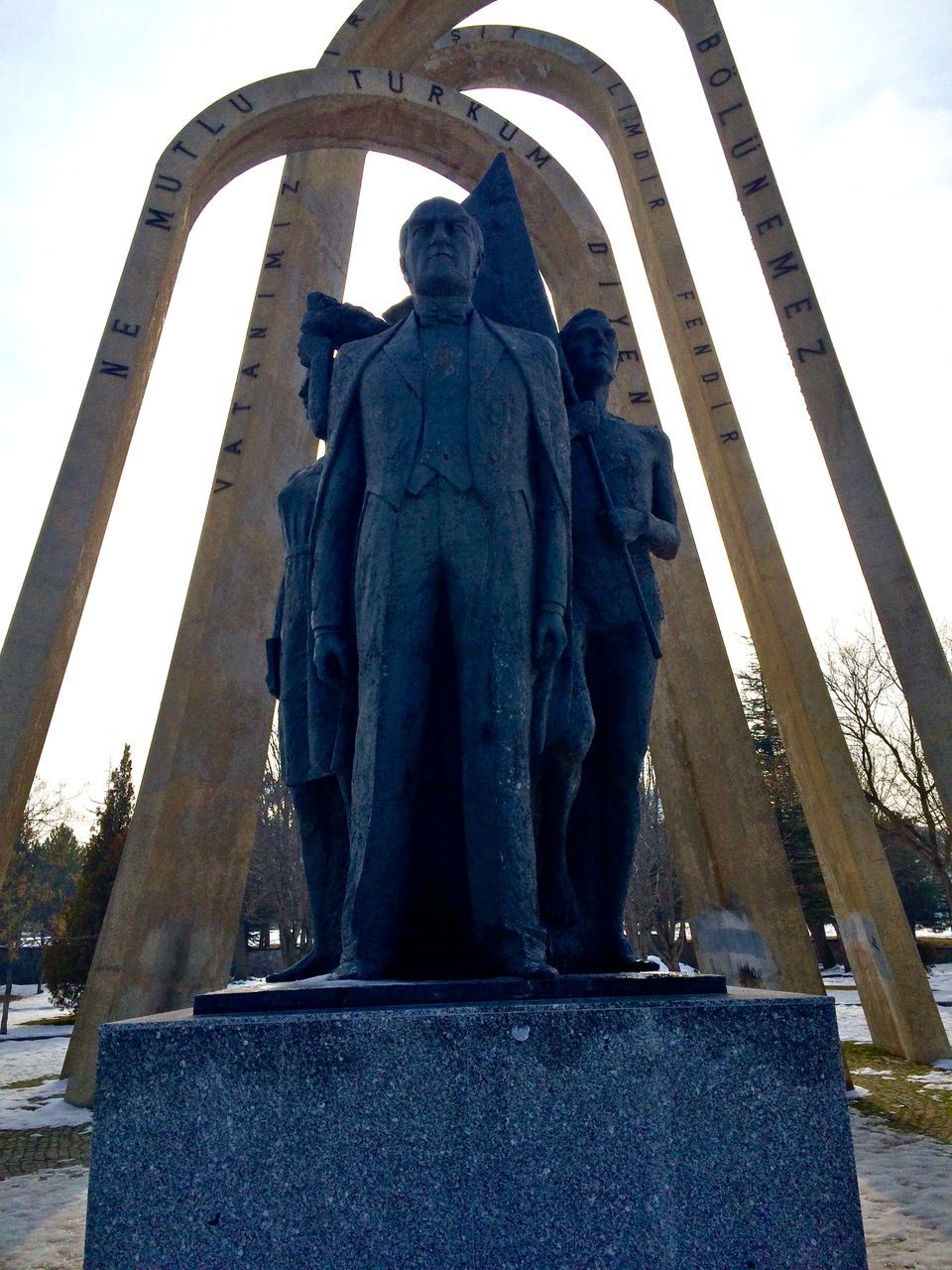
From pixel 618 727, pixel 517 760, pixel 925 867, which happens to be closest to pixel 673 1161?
pixel 517 760

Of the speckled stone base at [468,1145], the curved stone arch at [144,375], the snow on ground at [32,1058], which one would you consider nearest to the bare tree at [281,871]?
the snow on ground at [32,1058]

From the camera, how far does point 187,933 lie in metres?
8.92

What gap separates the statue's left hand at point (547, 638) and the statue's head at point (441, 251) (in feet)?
4.03

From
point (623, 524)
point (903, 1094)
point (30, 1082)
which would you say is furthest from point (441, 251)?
point (30, 1082)

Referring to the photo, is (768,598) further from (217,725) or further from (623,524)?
(623,524)

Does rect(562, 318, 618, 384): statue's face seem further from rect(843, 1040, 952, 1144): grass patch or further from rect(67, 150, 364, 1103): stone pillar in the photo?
rect(67, 150, 364, 1103): stone pillar

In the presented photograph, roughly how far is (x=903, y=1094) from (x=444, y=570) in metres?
7.88

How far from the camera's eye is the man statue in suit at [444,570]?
2.78 metres

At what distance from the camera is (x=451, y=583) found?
2988 millimetres

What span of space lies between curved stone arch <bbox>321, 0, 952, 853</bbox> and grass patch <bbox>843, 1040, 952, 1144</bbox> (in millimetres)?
2498

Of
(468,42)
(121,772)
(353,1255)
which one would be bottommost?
(353,1255)

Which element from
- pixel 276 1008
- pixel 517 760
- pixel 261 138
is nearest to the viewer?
pixel 276 1008

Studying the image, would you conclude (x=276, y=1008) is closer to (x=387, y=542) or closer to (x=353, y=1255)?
(x=353, y=1255)

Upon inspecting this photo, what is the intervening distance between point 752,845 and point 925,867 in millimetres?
29649
